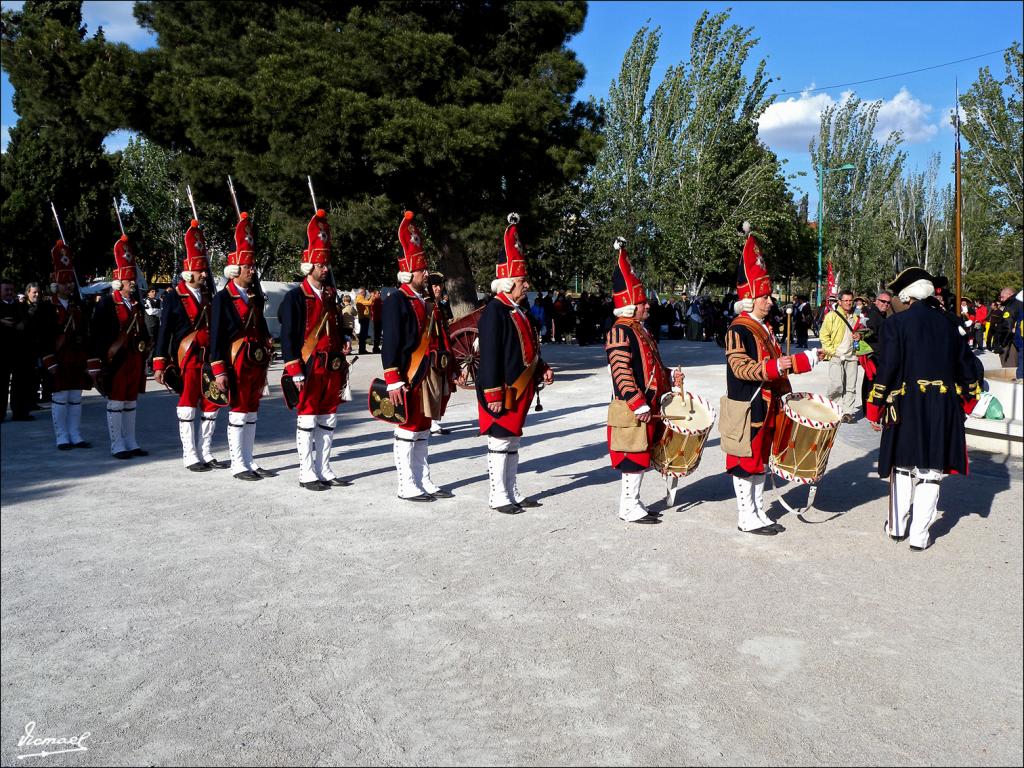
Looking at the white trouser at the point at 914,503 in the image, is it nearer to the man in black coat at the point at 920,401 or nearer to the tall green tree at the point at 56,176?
the man in black coat at the point at 920,401

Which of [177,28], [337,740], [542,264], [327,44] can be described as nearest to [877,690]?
[337,740]

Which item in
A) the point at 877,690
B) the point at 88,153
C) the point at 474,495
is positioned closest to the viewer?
the point at 877,690

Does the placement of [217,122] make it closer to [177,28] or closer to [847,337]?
[177,28]

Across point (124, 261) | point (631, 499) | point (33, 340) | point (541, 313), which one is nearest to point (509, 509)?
point (631, 499)

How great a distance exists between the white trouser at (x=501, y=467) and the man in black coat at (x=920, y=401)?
2753mm

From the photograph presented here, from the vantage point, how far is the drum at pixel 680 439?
648 cm

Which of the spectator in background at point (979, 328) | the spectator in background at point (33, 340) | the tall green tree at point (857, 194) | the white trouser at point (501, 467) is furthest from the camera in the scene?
the tall green tree at point (857, 194)

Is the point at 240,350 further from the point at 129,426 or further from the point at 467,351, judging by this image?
the point at 467,351

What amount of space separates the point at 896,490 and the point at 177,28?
64.7 feet

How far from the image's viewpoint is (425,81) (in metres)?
17.3

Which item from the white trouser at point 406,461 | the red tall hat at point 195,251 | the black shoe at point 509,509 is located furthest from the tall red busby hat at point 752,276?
the red tall hat at point 195,251

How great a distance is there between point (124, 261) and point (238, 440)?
9.87 ft

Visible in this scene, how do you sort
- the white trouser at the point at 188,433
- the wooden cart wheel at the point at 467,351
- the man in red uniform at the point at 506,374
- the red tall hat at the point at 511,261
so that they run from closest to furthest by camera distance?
the man in red uniform at the point at 506,374 → the red tall hat at the point at 511,261 → the white trouser at the point at 188,433 → the wooden cart wheel at the point at 467,351

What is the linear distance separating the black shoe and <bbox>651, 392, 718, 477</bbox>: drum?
3.86 ft
